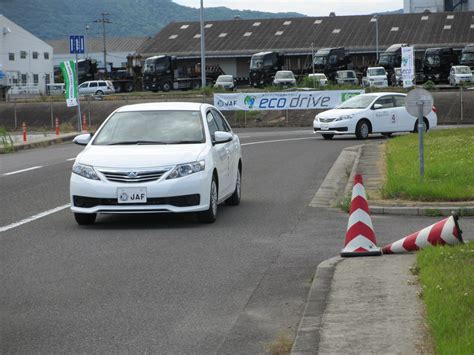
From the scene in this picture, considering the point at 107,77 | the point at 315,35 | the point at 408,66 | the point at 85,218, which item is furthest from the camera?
the point at 315,35

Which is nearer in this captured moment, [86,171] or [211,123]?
[86,171]

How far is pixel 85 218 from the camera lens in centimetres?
1302

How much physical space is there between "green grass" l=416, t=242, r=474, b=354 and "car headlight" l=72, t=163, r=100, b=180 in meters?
4.75

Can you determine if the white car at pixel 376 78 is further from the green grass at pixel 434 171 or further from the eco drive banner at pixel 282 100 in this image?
the green grass at pixel 434 171

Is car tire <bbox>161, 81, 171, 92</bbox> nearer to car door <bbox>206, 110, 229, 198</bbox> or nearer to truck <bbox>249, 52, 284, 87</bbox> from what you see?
truck <bbox>249, 52, 284, 87</bbox>

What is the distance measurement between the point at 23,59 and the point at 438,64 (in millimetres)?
52693

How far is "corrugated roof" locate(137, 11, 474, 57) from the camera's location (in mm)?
88312

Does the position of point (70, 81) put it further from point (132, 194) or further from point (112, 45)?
point (112, 45)

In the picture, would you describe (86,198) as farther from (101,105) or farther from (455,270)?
(101,105)

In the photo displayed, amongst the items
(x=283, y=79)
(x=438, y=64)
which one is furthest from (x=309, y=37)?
(x=283, y=79)

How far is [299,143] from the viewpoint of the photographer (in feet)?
108

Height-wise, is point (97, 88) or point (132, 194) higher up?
point (132, 194)

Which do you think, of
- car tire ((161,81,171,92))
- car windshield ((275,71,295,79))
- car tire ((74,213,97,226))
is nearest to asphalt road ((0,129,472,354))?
car tire ((74,213,97,226))

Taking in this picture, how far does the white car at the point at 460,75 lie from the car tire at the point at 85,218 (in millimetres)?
54563
